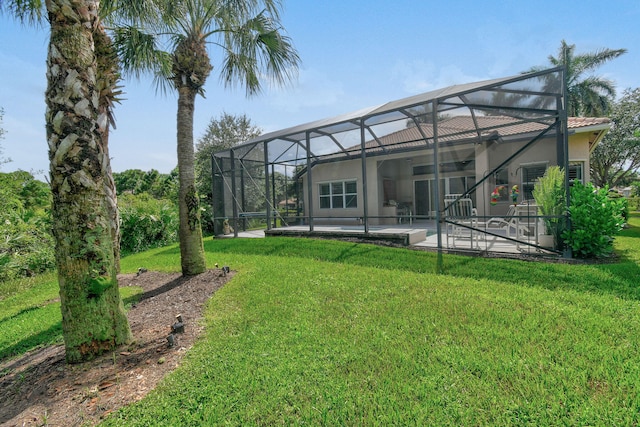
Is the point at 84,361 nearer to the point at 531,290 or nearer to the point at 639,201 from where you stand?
the point at 531,290

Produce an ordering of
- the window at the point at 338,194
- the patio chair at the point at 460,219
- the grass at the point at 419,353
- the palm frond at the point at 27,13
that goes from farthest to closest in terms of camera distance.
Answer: the window at the point at 338,194, the patio chair at the point at 460,219, the palm frond at the point at 27,13, the grass at the point at 419,353

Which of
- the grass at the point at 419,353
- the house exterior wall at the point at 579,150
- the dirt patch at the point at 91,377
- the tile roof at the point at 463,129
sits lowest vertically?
the dirt patch at the point at 91,377

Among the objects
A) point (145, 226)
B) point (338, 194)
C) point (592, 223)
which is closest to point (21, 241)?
point (145, 226)

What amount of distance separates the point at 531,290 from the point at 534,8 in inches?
290

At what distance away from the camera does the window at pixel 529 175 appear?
903 cm

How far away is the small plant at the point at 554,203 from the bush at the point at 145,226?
43.9 ft

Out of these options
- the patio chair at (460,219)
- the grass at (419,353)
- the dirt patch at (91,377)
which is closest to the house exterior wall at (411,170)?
Answer: the patio chair at (460,219)

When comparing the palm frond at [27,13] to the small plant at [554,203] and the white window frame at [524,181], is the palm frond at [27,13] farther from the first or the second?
the white window frame at [524,181]

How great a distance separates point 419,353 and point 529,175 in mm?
8923

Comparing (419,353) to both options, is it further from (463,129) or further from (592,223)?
(463,129)

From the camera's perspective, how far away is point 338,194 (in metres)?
13.5

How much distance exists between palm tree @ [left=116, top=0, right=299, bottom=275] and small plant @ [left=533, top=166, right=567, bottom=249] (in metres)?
5.96

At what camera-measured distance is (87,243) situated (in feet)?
9.82

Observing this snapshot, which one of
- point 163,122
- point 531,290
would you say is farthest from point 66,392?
point 163,122
